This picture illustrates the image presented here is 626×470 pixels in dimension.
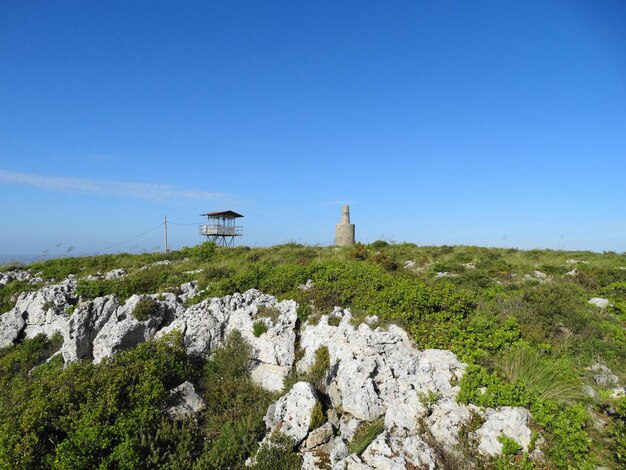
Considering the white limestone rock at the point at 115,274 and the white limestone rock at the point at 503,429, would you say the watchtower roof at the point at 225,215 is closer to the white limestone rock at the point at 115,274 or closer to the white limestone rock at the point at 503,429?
the white limestone rock at the point at 115,274

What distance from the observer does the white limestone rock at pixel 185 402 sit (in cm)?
805

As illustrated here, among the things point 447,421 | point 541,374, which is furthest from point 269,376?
point 541,374

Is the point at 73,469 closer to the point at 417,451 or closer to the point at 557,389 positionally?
the point at 417,451

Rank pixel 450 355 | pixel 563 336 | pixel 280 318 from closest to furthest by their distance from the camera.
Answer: pixel 450 355 → pixel 563 336 → pixel 280 318

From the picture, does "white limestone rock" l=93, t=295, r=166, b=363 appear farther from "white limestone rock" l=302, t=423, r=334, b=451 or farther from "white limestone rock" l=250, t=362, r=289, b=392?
"white limestone rock" l=302, t=423, r=334, b=451

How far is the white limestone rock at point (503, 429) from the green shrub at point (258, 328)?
5917 mm

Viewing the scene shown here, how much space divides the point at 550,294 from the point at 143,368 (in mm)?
12339

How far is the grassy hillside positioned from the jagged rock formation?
1.31 ft

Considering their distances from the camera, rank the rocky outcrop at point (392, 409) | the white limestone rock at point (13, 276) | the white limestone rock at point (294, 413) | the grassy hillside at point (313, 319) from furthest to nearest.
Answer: the white limestone rock at point (13, 276) < the white limestone rock at point (294, 413) < the grassy hillside at point (313, 319) < the rocky outcrop at point (392, 409)

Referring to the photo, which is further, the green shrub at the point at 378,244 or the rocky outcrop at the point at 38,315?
the green shrub at the point at 378,244

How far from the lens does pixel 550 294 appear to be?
1162cm

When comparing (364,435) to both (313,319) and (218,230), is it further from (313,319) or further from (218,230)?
(218,230)

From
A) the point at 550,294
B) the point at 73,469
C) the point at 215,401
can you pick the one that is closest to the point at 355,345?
the point at 215,401

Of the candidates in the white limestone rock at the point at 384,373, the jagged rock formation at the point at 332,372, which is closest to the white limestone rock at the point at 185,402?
the jagged rock formation at the point at 332,372
